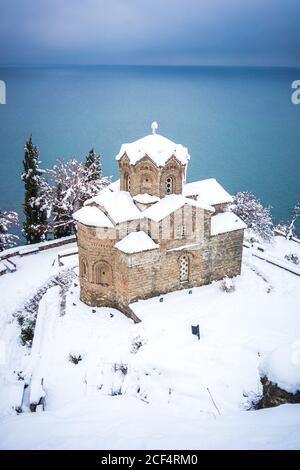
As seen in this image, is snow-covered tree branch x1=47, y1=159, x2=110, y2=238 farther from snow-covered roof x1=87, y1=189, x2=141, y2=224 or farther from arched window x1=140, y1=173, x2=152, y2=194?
arched window x1=140, y1=173, x2=152, y2=194

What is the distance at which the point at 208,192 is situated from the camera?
2295cm

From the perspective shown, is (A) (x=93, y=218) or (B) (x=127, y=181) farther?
(B) (x=127, y=181)

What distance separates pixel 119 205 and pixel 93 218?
1499 millimetres

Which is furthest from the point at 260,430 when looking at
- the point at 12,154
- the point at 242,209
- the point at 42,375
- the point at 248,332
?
the point at 12,154

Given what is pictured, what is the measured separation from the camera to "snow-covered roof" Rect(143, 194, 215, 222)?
19.5m

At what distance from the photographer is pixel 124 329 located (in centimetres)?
1925

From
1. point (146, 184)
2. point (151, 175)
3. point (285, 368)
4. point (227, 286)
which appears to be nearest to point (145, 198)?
point (146, 184)

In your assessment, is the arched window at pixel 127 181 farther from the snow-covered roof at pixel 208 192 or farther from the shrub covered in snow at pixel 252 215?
the shrub covered in snow at pixel 252 215

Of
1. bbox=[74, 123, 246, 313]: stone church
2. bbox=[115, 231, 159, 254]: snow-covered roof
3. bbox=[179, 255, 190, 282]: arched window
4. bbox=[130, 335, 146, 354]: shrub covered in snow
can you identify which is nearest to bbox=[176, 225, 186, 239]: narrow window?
bbox=[74, 123, 246, 313]: stone church

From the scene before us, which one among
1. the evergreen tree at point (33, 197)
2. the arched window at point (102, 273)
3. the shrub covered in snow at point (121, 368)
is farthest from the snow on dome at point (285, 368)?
the evergreen tree at point (33, 197)

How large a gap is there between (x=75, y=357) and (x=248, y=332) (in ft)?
25.5

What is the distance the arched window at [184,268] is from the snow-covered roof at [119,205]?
10.8 feet

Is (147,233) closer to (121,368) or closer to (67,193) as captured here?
(121,368)

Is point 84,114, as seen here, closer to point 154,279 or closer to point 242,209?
point 242,209
